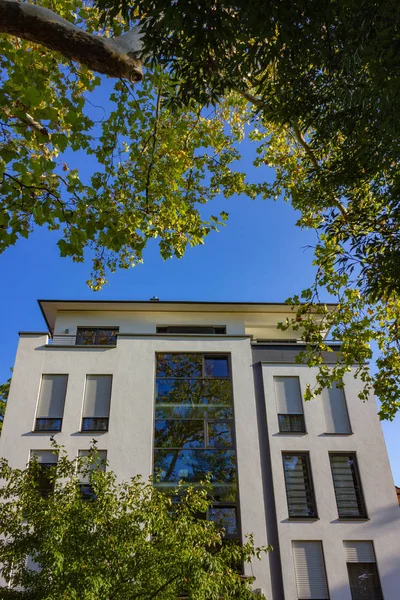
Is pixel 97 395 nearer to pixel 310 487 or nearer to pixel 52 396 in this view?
pixel 52 396

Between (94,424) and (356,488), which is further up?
(94,424)

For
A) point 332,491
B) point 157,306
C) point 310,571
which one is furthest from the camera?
point 157,306

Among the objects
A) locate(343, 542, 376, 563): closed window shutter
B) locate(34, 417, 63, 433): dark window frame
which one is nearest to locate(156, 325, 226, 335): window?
locate(34, 417, 63, 433): dark window frame

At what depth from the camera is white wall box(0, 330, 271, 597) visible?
688 inches

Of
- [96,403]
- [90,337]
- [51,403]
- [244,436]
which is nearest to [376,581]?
[244,436]

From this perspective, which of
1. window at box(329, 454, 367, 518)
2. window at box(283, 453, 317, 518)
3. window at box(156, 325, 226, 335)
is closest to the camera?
window at box(283, 453, 317, 518)

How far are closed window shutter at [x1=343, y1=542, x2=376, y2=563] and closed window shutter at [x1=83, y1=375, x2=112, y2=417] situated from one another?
31.2ft

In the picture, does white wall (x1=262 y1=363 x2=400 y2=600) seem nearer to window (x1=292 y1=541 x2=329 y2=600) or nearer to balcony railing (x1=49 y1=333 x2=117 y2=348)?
window (x1=292 y1=541 x2=329 y2=600)

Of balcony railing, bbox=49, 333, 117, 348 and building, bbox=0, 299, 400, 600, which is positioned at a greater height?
balcony railing, bbox=49, 333, 117, 348

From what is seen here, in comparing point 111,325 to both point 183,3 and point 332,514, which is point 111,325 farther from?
point 183,3

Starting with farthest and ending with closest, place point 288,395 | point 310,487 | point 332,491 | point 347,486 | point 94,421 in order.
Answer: point 288,395 → point 94,421 → point 347,486 → point 310,487 → point 332,491

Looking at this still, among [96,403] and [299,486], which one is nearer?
[299,486]

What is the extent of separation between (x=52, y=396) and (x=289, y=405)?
357 inches

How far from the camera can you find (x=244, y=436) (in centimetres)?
1833
